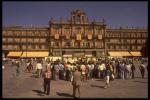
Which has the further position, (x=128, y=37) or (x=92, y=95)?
(x=128, y=37)

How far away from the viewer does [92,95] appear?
14.8 metres

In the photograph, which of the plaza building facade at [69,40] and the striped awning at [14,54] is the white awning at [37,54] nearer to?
the plaza building facade at [69,40]

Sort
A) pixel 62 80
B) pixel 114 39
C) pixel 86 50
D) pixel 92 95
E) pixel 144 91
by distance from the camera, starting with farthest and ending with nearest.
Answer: pixel 114 39 → pixel 86 50 → pixel 62 80 → pixel 144 91 → pixel 92 95

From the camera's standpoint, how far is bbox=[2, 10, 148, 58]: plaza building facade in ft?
231

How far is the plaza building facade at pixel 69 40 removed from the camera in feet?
231

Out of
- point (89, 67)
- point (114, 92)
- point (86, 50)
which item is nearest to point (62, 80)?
point (89, 67)

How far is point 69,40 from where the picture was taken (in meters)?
72.1

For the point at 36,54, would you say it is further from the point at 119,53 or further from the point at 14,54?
the point at 119,53

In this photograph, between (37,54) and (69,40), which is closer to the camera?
(37,54)

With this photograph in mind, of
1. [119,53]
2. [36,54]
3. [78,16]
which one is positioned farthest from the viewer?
[119,53]

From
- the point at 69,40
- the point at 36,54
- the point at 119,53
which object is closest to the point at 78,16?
the point at 69,40

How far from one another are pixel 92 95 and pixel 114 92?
1.53 metres

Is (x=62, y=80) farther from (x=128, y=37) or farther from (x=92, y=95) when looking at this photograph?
(x=128, y=37)

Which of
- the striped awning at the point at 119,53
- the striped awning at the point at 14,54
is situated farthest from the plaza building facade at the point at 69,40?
the striped awning at the point at 119,53
